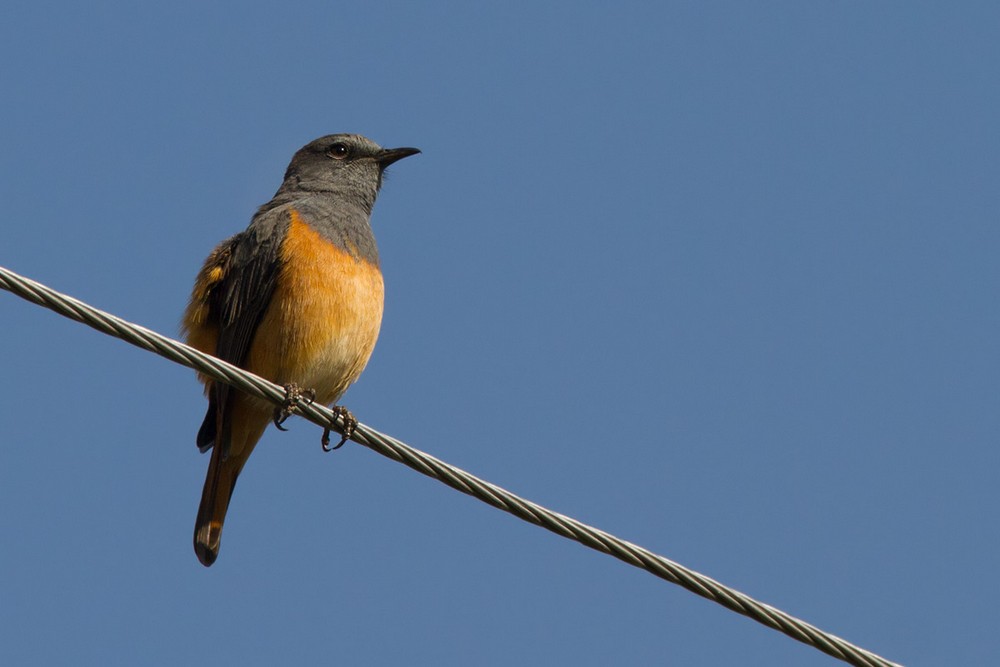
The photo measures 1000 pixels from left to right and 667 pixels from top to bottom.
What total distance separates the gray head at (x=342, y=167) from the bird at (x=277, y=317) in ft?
2.00

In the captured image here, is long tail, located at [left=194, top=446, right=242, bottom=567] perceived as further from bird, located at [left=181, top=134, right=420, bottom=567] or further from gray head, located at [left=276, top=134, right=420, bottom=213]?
gray head, located at [left=276, top=134, right=420, bottom=213]

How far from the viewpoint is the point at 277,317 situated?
26.6 ft

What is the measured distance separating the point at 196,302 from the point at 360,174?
1846mm

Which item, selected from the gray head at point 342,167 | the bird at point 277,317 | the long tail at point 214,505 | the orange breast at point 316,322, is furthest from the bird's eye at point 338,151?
the long tail at point 214,505

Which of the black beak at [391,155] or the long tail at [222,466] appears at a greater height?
the black beak at [391,155]

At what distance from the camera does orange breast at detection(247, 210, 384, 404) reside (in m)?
8.04

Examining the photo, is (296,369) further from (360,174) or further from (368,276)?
(360,174)

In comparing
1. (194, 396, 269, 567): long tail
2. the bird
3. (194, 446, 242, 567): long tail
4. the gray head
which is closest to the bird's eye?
the gray head

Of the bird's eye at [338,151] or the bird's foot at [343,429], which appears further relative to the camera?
the bird's eye at [338,151]

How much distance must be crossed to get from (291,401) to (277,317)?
6.81ft

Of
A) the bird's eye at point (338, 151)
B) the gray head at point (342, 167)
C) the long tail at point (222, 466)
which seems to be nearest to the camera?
the long tail at point (222, 466)

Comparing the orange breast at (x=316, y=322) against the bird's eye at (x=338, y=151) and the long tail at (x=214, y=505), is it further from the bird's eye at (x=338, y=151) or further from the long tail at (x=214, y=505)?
the bird's eye at (x=338, y=151)

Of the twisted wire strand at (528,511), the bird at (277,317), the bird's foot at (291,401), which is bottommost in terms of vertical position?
the twisted wire strand at (528,511)

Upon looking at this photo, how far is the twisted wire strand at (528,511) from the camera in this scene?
491 centimetres
